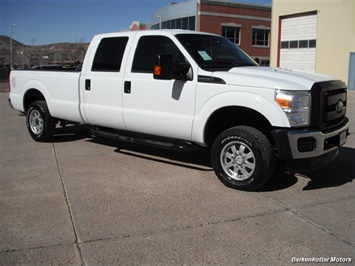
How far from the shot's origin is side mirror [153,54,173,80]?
5.21 m

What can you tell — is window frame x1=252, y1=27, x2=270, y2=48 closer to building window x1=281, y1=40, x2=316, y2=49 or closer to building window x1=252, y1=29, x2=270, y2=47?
building window x1=252, y1=29, x2=270, y2=47

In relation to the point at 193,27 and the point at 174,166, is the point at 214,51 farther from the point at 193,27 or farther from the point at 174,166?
the point at 193,27

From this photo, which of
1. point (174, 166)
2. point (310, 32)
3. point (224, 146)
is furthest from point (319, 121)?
point (310, 32)

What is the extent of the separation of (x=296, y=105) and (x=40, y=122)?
532 cm

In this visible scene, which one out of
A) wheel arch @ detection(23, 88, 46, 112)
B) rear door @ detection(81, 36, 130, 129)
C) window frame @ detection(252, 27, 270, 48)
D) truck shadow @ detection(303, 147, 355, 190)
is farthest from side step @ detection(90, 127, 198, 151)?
window frame @ detection(252, 27, 270, 48)

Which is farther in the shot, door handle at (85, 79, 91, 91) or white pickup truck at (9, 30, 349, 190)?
door handle at (85, 79, 91, 91)

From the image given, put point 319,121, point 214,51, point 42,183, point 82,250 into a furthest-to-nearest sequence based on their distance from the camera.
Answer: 1. point 214,51
2. point 42,183
3. point 319,121
4. point 82,250

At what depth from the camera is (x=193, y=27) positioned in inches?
1790

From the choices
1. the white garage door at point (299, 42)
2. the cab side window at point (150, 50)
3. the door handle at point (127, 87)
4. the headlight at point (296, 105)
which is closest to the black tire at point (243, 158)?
the headlight at point (296, 105)

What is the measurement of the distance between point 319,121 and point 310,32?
25875 millimetres

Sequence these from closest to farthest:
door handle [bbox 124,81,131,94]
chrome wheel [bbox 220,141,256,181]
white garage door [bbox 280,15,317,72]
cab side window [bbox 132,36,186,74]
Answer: chrome wheel [bbox 220,141,256,181]
cab side window [bbox 132,36,186,74]
door handle [bbox 124,81,131,94]
white garage door [bbox 280,15,317,72]

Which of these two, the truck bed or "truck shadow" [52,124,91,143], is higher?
the truck bed

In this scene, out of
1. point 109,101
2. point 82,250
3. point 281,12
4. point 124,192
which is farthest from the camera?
point 281,12

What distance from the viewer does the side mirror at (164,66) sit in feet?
17.1
